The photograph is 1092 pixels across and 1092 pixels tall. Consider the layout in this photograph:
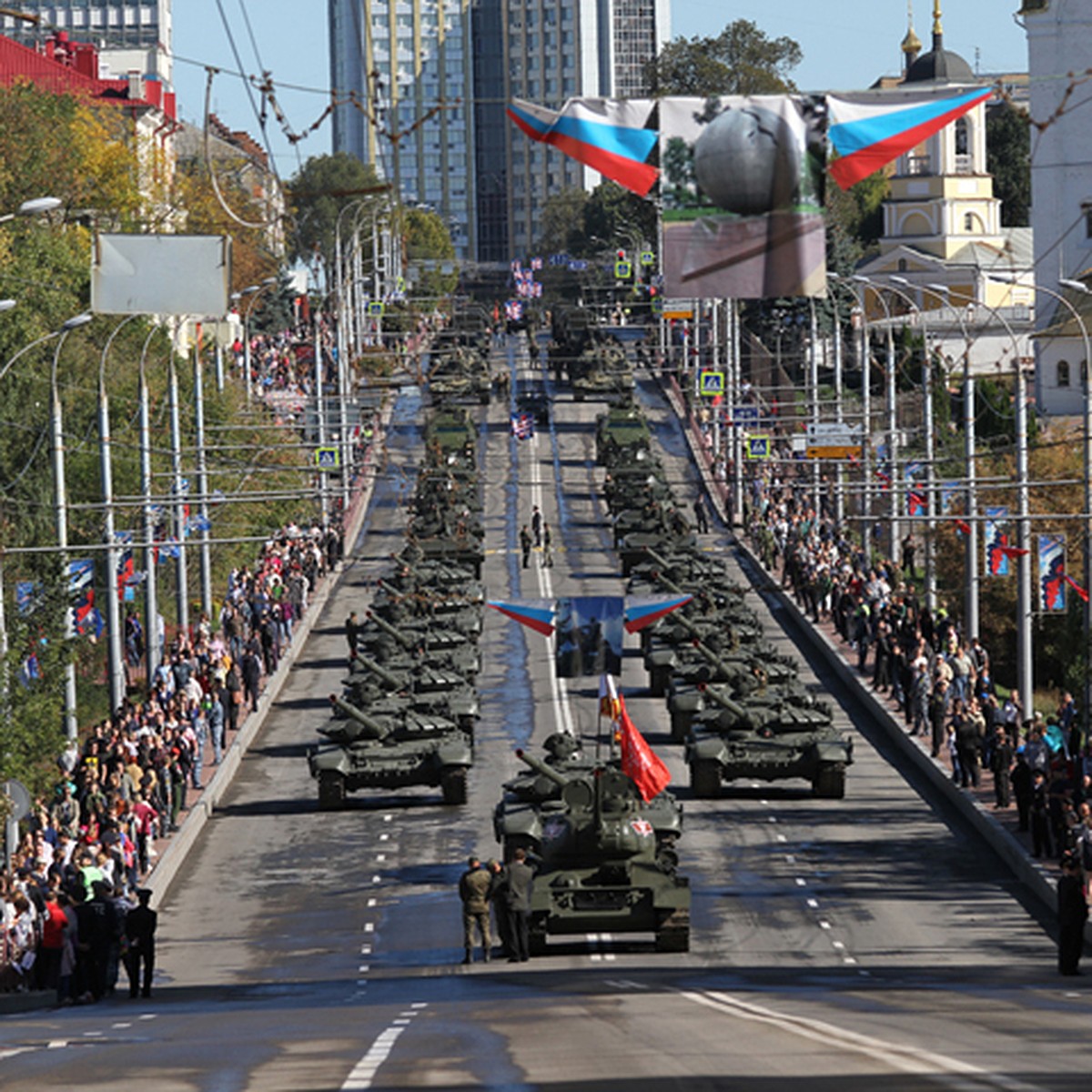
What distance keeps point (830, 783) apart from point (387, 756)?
747 centimetres

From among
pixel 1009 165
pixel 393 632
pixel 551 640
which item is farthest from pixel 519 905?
pixel 1009 165

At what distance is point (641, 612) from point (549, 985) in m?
19.1

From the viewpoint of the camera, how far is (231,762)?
4972 cm

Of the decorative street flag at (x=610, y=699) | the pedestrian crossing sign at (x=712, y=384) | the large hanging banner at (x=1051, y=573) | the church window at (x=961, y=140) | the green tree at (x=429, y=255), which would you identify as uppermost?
the church window at (x=961, y=140)

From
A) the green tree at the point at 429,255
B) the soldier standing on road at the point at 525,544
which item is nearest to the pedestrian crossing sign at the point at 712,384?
the soldier standing on road at the point at 525,544

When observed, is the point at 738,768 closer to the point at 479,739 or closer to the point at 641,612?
the point at 641,612

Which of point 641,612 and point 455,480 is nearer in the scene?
point 641,612

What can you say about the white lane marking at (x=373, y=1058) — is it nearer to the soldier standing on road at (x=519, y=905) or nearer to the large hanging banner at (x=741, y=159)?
the large hanging banner at (x=741, y=159)

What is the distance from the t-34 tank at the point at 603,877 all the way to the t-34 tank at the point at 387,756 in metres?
11.2

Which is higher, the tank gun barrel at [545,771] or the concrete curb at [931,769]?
the tank gun barrel at [545,771]

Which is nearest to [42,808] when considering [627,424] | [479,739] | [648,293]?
[479,739]

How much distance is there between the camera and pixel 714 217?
20625 millimetres

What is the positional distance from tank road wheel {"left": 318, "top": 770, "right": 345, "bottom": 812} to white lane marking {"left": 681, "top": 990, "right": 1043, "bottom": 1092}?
69.6ft

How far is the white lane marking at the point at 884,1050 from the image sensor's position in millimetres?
17503
